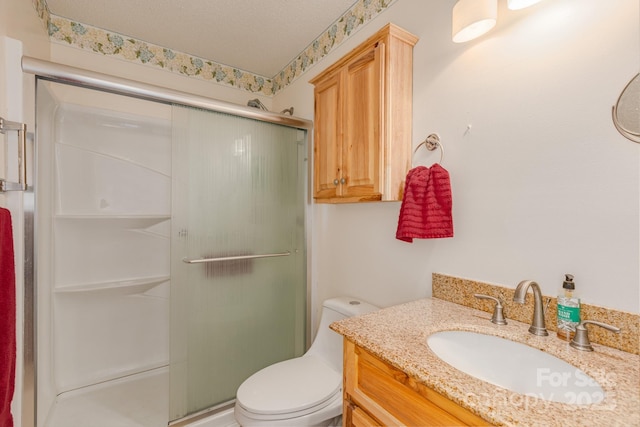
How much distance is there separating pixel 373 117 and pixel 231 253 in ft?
3.52

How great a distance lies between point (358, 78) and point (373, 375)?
1193mm

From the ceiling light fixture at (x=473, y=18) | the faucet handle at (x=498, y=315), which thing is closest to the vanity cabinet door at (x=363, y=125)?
the ceiling light fixture at (x=473, y=18)

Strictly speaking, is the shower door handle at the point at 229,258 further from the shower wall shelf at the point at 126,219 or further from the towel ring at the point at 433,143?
the towel ring at the point at 433,143

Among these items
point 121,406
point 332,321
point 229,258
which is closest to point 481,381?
point 332,321

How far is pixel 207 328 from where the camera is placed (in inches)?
63.7

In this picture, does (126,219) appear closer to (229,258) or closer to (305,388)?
(229,258)

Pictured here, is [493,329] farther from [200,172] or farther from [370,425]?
[200,172]

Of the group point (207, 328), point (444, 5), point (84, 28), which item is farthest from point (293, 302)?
point (84, 28)

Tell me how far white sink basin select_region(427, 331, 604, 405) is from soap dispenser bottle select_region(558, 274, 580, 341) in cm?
11

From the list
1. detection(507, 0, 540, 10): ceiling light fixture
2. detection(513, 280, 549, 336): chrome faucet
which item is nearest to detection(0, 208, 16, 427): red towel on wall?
detection(513, 280, 549, 336): chrome faucet

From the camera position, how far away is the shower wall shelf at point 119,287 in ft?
6.06

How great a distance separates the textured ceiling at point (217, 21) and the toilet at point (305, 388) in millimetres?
1670

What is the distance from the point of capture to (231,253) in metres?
1.67

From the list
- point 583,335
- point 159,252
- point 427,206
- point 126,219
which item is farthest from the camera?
point 159,252
